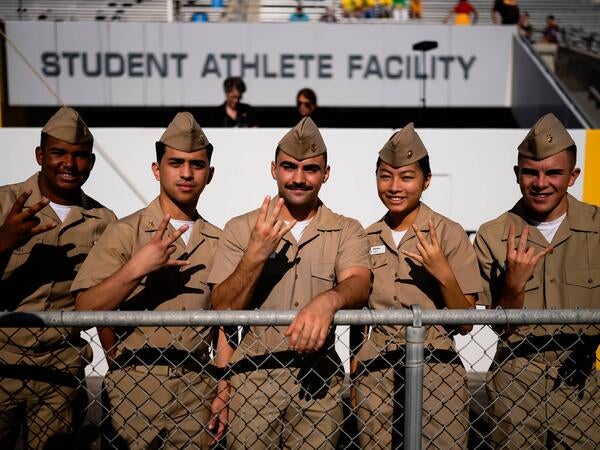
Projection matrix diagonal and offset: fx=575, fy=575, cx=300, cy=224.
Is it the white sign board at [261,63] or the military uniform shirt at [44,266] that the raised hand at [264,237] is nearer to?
the military uniform shirt at [44,266]

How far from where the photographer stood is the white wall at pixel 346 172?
16.7ft

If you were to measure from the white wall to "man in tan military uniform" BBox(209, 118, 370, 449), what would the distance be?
87.7 inches

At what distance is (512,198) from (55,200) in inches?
154

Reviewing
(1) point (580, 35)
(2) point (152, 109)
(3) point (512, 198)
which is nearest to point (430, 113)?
(1) point (580, 35)

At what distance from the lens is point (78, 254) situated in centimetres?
304

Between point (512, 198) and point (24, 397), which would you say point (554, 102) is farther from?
point (24, 397)

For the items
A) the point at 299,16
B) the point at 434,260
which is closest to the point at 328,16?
the point at 299,16

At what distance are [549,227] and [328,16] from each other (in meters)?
10.9

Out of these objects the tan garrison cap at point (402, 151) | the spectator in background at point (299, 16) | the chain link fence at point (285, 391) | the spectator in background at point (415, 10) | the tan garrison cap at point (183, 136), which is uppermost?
the spectator in background at point (415, 10)

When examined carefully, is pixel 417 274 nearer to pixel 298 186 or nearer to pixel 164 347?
pixel 298 186

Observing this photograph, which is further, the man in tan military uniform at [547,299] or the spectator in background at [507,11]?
the spectator in background at [507,11]

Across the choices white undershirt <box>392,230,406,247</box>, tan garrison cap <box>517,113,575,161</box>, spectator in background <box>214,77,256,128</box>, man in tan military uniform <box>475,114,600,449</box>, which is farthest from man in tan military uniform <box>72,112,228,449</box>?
spectator in background <box>214,77,256,128</box>

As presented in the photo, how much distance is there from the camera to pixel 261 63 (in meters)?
12.0

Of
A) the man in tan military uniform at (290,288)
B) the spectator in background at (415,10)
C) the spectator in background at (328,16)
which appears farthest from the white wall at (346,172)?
the spectator in background at (415,10)
